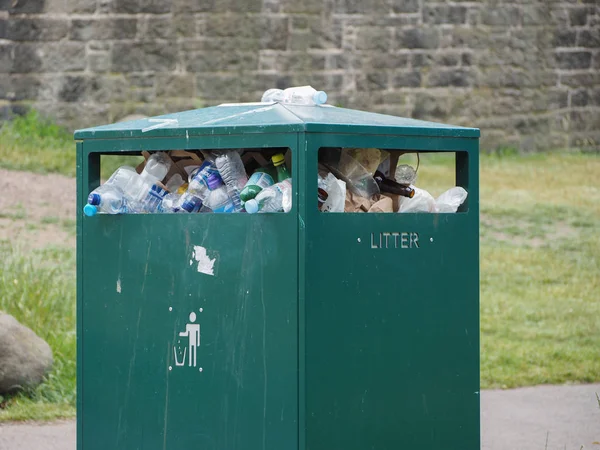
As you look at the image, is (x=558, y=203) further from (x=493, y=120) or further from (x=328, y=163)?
(x=328, y=163)

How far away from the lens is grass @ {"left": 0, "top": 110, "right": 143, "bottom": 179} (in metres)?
12.1

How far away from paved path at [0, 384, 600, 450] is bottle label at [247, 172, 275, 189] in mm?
2225

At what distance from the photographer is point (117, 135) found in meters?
3.79

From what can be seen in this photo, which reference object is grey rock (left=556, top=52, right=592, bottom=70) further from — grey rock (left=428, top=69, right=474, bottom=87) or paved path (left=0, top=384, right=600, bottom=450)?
paved path (left=0, top=384, right=600, bottom=450)

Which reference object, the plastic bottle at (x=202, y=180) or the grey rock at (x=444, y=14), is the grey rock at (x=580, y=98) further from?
the plastic bottle at (x=202, y=180)

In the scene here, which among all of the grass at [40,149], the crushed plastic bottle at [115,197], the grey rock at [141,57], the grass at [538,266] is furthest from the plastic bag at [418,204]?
the grey rock at [141,57]

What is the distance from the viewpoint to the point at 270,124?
3.44 m

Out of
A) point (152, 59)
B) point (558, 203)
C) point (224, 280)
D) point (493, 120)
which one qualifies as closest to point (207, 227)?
point (224, 280)

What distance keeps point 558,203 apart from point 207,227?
9.21 m

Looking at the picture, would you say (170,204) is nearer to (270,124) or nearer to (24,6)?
(270,124)

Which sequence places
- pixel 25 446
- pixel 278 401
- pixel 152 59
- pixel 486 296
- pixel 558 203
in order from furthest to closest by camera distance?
pixel 152 59, pixel 558 203, pixel 486 296, pixel 25 446, pixel 278 401

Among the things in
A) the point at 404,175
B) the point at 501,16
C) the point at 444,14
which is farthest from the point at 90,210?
the point at 501,16

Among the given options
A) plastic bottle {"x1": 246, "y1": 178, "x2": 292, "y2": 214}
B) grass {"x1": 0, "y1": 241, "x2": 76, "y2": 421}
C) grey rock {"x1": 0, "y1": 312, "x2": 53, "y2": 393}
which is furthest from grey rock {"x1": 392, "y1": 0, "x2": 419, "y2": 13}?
plastic bottle {"x1": 246, "y1": 178, "x2": 292, "y2": 214}

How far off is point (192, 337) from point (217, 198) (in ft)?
1.55
